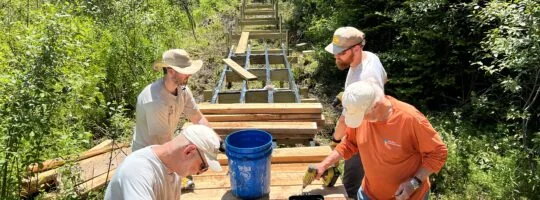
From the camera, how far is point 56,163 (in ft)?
16.0

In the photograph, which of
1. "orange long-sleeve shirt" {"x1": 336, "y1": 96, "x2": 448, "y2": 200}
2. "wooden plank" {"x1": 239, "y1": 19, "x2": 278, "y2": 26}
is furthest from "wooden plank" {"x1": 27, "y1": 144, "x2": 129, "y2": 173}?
"wooden plank" {"x1": 239, "y1": 19, "x2": 278, "y2": 26}

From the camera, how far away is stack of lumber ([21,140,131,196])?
4.62 meters

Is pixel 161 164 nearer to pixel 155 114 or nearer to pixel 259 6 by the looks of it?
pixel 155 114

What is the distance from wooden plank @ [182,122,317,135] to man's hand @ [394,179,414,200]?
105 inches

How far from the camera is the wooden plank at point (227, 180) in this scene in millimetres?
3803

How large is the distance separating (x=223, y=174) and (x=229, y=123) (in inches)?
65.2

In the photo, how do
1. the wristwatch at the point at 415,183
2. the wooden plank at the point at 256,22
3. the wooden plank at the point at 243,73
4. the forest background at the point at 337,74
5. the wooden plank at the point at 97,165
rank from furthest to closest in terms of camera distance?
the wooden plank at the point at 256,22 → the wooden plank at the point at 243,73 → the wooden plank at the point at 97,165 → the forest background at the point at 337,74 → the wristwatch at the point at 415,183

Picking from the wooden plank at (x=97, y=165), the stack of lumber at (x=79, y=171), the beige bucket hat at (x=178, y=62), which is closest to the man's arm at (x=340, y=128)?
the beige bucket hat at (x=178, y=62)

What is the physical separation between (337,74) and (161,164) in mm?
9574

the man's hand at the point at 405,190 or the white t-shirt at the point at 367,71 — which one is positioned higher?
the white t-shirt at the point at 367,71

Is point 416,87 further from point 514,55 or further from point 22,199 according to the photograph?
point 22,199

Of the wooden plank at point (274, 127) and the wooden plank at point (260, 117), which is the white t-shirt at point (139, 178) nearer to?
the wooden plank at point (274, 127)

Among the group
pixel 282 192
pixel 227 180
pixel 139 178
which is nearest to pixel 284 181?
pixel 282 192

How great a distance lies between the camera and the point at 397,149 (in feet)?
9.32
